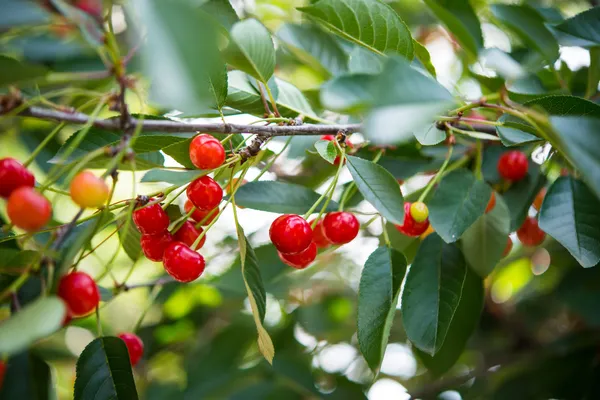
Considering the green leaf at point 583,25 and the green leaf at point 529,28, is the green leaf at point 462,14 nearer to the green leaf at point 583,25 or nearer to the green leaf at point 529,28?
the green leaf at point 529,28

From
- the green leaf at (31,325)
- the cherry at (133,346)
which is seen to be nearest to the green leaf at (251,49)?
the green leaf at (31,325)

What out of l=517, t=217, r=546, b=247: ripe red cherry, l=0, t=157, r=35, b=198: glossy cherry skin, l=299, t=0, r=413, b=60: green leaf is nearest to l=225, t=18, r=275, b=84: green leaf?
l=299, t=0, r=413, b=60: green leaf

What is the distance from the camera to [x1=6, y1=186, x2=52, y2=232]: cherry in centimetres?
62

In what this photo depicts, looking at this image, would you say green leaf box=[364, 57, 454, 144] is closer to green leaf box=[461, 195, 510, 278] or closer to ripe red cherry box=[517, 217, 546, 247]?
green leaf box=[461, 195, 510, 278]

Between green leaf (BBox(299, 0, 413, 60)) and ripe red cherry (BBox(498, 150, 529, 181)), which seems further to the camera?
ripe red cherry (BBox(498, 150, 529, 181))

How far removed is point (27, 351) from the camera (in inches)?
42.4

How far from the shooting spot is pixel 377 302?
0.90 m

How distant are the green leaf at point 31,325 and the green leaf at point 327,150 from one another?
44 cm

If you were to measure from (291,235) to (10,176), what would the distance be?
16.5 inches

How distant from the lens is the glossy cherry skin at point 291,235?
34.5 inches

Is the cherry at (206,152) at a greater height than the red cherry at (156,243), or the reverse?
the cherry at (206,152)

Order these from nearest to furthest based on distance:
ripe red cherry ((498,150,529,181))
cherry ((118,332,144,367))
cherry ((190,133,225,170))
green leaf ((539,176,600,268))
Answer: cherry ((190,133,225,170)) < green leaf ((539,176,600,268)) < cherry ((118,332,144,367)) < ripe red cherry ((498,150,529,181))

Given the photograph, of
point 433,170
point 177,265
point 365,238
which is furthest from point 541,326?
point 177,265

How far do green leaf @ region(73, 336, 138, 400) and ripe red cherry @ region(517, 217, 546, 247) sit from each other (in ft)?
3.02
